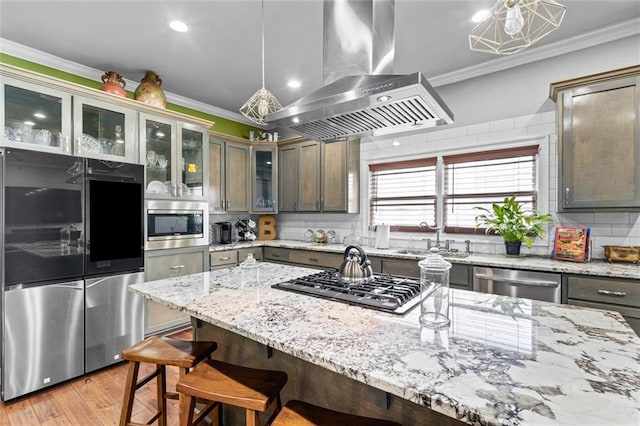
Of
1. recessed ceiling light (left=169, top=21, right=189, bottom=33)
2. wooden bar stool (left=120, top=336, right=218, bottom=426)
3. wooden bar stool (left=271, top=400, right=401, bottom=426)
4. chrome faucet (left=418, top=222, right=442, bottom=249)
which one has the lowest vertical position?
wooden bar stool (left=120, top=336, right=218, bottom=426)

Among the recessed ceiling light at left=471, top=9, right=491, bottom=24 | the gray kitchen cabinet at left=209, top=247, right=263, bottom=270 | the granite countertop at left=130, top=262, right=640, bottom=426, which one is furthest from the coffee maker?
the recessed ceiling light at left=471, top=9, right=491, bottom=24

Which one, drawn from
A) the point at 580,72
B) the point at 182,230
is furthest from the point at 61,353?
the point at 580,72

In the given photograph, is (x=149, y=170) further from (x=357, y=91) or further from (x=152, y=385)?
(x=357, y=91)

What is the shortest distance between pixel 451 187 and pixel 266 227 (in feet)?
9.13

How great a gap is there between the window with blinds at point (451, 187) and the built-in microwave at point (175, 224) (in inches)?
82.5

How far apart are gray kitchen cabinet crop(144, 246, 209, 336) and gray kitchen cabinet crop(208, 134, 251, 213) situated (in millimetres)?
827

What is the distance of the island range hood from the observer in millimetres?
1427

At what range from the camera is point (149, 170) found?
312 cm

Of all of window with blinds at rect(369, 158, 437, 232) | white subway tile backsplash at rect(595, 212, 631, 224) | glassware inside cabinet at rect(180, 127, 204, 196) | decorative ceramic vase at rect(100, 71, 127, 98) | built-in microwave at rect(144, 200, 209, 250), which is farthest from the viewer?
window with blinds at rect(369, 158, 437, 232)

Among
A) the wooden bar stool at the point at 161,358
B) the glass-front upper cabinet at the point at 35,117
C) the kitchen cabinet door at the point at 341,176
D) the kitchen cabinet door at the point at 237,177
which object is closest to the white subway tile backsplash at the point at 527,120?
the kitchen cabinet door at the point at 341,176

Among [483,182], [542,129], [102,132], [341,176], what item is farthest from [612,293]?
[102,132]

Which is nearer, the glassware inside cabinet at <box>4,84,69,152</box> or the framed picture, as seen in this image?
the glassware inside cabinet at <box>4,84,69,152</box>

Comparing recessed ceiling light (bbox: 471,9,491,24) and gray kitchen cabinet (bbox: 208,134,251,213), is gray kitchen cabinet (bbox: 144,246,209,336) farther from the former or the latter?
recessed ceiling light (bbox: 471,9,491,24)

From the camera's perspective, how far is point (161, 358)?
57.5 inches
